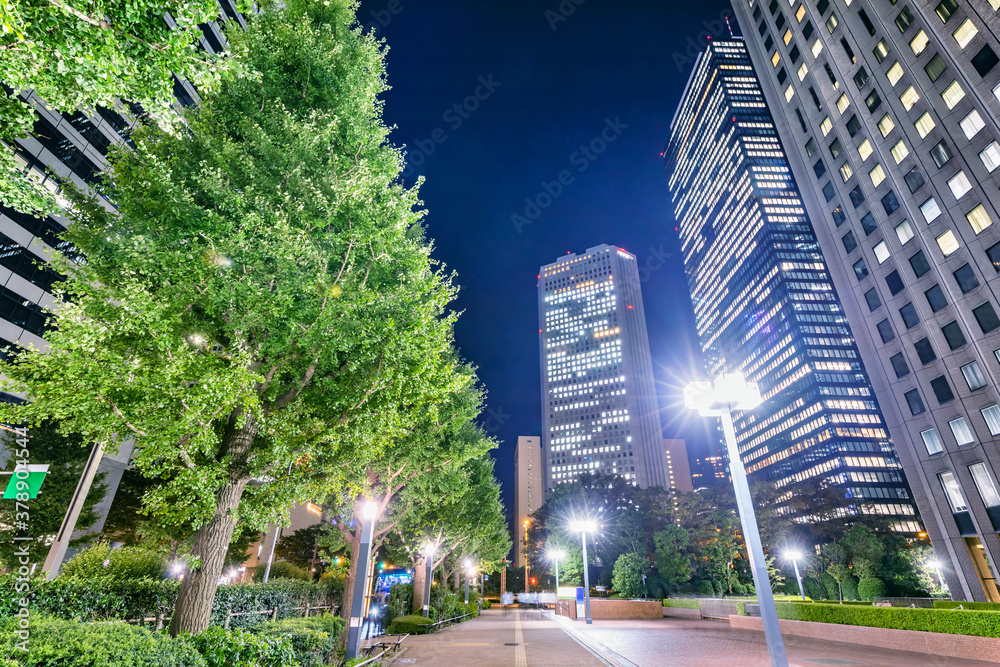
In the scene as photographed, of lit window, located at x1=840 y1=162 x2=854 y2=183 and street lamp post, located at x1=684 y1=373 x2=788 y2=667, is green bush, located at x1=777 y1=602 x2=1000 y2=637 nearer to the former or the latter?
street lamp post, located at x1=684 y1=373 x2=788 y2=667

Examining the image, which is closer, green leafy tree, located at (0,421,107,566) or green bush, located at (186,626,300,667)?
green bush, located at (186,626,300,667)

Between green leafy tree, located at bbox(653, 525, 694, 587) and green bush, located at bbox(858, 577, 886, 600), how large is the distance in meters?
13.8

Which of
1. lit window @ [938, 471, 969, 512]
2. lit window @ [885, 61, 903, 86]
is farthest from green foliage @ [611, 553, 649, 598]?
lit window @ [885, 61, 903, 86]

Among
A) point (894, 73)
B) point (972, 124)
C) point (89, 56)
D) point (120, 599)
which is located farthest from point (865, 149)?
point (120, 599)

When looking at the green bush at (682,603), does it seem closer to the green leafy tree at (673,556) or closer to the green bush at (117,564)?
the green leafy tree at (673,556)

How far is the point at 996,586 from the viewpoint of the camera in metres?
26.9

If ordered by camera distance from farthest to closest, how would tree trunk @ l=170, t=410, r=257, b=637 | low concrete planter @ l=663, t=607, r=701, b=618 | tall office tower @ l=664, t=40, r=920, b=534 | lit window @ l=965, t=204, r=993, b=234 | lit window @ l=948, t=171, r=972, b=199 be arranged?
1. tall office tower @ l=664, t=40, r=920, b=534
2. low concrete planter @ l=663, t=607, r=701, b=618
3. lit window @ l=948, t=171, r=972, b=199
4. lit window @ l=965, t=204, r=993, b=234
5. tree trunk @ l=170, t=410, r=257, b=637

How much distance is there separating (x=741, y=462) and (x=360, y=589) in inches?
344

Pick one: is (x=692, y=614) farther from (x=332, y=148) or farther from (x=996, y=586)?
(x=332, y=148)

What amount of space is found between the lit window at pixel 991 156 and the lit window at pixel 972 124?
1.45 metres

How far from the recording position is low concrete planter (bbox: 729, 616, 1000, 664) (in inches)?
484

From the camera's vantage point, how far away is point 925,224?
99.1ft

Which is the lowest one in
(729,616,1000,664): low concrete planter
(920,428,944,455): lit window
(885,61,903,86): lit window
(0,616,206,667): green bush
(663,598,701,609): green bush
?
(663,598,701,609): green bush

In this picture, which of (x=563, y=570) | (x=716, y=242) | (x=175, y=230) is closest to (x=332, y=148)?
(x=175, y=230)
